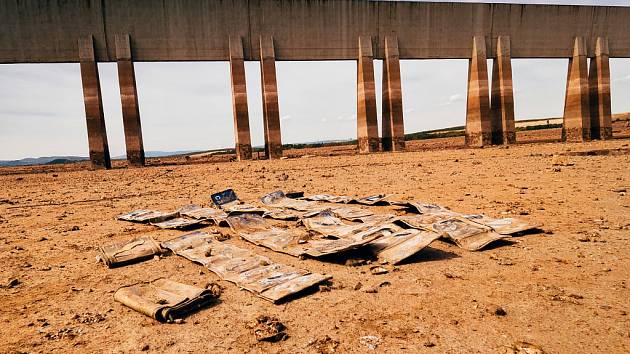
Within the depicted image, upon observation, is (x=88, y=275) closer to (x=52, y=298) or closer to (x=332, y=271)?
(x=52, y=298)

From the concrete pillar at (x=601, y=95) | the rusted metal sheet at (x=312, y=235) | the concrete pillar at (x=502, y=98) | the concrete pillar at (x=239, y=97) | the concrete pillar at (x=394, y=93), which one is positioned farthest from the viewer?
the concrete pillar at (x=601, y=95)

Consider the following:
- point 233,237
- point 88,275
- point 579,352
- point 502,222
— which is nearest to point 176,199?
point 233,237

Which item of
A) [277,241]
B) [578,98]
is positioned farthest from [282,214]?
[578,98]

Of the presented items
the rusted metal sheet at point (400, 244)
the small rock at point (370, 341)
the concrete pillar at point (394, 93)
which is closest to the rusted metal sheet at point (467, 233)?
the rusted metal sheet at point (400, 244)

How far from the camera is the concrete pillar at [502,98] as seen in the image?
23688 mm

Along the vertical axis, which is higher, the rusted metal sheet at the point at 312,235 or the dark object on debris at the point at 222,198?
the dark object on debris at the point at 222,198

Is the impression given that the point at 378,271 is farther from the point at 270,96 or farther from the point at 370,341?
the point at 270,96

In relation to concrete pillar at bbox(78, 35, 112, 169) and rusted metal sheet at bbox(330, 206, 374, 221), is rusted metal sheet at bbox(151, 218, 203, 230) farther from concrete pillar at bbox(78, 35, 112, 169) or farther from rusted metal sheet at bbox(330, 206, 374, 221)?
concrete pillar at bbox(78, 35, 112, 169)

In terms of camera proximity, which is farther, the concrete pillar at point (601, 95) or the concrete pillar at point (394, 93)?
the concrete pillar at point (601, 95)

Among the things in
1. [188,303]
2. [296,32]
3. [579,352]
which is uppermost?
[296,32]

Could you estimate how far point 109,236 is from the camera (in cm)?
541

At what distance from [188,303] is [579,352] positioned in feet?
8.66

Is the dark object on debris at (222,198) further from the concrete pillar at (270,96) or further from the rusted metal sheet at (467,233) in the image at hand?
the concrete pillar at (270,96)

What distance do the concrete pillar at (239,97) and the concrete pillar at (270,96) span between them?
1186mm
